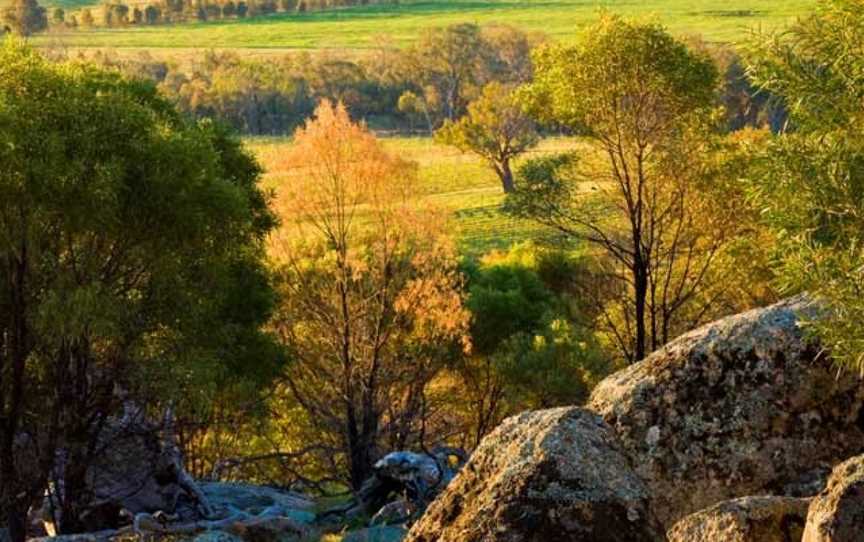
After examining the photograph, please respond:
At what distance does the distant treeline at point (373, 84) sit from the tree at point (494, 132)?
4929 centimetres

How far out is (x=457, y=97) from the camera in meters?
183

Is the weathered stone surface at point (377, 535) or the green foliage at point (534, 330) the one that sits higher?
the weathered stone surface at point (377, 535)

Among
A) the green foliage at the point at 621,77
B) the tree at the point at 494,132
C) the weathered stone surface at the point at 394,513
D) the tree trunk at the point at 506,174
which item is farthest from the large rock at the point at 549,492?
the tree trunk at the point at 506,174

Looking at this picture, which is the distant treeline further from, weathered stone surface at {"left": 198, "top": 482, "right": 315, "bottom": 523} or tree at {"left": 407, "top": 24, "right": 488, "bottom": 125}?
weathered stone surface at {"left": 198, "top": 482, "right": 315, "bottom": 523}

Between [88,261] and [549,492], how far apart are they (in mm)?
16314

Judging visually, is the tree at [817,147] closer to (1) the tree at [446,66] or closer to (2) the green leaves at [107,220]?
(2) the green leaves at [107,220]

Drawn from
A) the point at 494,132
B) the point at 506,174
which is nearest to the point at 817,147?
the point at 494,132

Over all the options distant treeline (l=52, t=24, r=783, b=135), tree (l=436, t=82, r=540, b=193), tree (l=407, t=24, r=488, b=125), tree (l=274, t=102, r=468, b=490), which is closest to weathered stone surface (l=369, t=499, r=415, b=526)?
tree (l=274, t=102, r=468, b=490)

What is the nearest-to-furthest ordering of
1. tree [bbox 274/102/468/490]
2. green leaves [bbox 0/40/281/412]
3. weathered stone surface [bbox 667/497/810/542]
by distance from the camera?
weathered stone surface [bbox 667/497/810/542] < green leaves [bbox 0/40/281/412] < tree [bbox 274/102/468/490]

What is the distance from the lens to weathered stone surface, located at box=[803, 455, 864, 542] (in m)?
9.77

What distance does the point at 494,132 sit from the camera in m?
123

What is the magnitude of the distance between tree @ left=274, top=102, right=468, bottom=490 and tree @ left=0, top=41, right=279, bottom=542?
57.7ft

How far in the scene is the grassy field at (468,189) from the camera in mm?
102375

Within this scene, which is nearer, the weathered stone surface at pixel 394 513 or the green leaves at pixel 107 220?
the weathered stone surface at pixel 394 513
